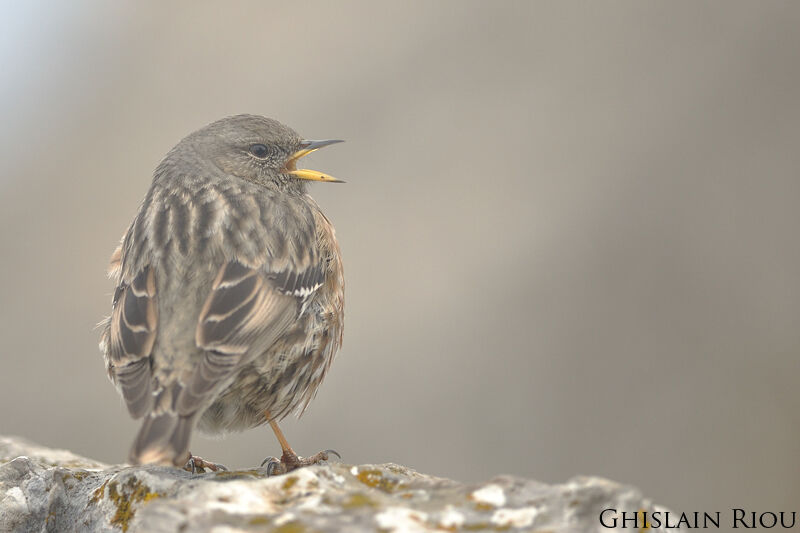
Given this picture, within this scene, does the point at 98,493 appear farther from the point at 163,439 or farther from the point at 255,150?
the point at 255,150

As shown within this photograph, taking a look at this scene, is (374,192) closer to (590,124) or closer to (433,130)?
(433,130)

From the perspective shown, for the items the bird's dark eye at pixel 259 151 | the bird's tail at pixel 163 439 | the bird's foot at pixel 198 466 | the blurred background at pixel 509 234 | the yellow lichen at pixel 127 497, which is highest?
the blurred background at pixel 509 234

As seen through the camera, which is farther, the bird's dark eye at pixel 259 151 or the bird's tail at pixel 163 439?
the bird's dark eye at pixel 259 151

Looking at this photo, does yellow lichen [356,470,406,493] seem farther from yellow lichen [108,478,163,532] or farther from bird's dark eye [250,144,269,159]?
bird's dark eye [250,144,269,159]

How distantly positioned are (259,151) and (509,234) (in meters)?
7.38

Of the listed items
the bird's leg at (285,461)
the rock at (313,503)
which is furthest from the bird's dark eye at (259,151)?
the rock at (313,503)

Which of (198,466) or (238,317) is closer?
(238,317)

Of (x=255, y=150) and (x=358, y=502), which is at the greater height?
(x=255, y=150)

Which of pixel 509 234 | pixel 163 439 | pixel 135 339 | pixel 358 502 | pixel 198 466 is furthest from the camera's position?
pixel 509 234

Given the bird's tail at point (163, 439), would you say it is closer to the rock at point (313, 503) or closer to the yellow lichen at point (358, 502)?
the rock at point (313, 503)

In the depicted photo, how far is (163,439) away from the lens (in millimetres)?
4457

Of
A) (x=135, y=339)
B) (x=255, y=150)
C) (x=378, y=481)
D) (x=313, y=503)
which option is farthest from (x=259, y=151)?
(x=313, y=503)

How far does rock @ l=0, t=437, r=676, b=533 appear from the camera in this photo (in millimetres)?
3654

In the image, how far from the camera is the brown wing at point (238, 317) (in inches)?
189
